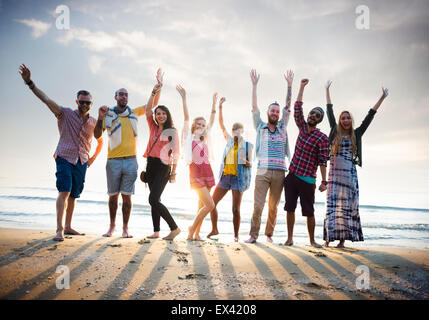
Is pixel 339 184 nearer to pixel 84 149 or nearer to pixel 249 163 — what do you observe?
pixel 249 163

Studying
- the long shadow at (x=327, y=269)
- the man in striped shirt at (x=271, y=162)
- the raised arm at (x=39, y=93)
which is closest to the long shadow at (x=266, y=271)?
the long shadow at (x=327, y=269)

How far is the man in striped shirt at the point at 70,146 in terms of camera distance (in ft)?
13.7

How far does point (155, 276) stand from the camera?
287cm

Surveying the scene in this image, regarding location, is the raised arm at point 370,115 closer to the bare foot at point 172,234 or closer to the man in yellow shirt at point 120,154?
the bare foot at point 172,234

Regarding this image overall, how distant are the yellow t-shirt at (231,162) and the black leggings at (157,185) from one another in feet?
4.06

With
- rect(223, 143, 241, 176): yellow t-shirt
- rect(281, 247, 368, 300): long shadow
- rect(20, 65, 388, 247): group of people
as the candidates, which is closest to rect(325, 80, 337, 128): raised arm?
rect(20, 65, 388, 247): group of people

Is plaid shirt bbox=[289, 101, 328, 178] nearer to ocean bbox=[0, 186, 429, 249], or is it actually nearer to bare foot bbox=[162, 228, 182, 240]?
bare foot bbox=[162, 228, 182, 240]

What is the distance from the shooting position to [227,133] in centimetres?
571

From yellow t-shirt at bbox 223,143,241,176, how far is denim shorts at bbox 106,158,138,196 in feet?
5.95
